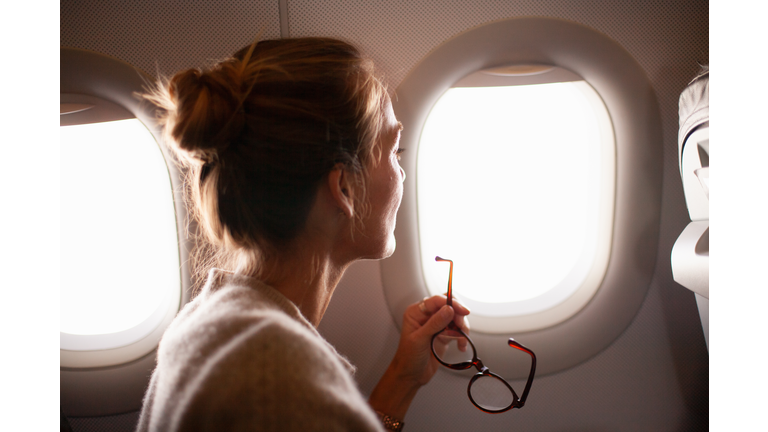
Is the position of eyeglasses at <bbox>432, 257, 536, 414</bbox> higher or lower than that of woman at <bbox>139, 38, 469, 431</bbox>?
lower

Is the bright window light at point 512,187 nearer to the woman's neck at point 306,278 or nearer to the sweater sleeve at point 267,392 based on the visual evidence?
the woman's neck at point 306,278

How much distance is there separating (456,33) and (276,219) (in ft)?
2.20

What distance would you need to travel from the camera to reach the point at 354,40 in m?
0.87

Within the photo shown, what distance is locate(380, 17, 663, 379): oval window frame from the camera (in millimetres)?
860

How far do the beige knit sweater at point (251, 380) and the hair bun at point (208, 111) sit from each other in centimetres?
28

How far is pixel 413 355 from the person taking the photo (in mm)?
898

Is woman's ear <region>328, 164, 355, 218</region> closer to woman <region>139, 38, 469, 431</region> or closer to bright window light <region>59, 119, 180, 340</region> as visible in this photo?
woman <region>139, 38, 469, 431</region>

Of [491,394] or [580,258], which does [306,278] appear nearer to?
[491,394]

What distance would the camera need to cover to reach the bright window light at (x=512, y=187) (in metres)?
0.98

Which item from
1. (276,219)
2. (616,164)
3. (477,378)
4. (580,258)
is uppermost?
(616,164)

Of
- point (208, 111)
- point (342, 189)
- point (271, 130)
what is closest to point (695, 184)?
point (342, 189)

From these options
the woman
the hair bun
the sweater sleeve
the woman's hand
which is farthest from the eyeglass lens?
the hair bun

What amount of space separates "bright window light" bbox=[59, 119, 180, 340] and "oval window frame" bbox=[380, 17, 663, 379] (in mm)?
692
